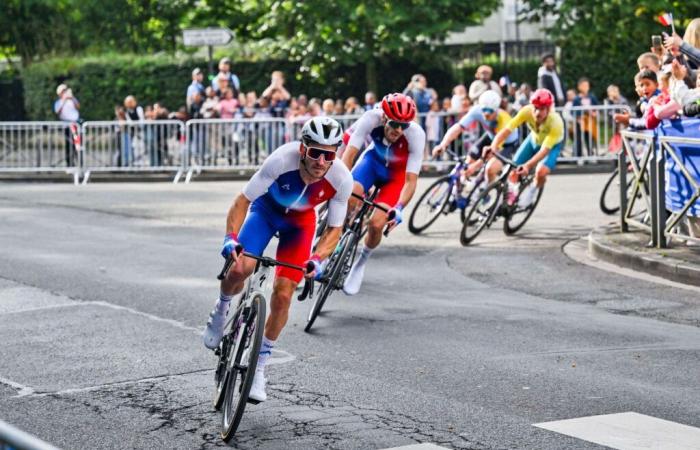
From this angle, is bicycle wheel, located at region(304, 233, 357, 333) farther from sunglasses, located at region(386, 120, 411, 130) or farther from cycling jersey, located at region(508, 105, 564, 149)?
cycling jersey, located at region(508, 105, 564, 149)

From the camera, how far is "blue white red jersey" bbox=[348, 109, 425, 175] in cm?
1201

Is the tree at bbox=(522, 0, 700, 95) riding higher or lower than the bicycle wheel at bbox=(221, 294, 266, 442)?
higher

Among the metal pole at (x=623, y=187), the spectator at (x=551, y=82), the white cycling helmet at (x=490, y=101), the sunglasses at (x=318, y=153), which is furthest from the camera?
the spectator at (x=551, y=82)

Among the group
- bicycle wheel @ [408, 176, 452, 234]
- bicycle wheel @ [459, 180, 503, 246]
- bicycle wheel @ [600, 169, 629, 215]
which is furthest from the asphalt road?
bicycle wheel @ [600, 169, 629, 215]

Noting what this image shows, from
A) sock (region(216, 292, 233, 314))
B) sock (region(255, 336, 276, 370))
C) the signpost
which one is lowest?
sock (region(255, 336, 276, 370))

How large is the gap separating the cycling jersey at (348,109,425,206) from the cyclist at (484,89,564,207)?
3727mm

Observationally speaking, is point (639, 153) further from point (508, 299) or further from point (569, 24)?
point (569, 24)

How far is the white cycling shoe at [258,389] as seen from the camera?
744 centimetres

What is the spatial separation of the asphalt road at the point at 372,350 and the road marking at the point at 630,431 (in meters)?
0.12

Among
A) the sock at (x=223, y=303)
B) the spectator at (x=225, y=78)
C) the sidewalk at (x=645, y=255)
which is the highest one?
the spectator at (x=225, y=78)

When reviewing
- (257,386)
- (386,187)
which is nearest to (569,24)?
(386,187)

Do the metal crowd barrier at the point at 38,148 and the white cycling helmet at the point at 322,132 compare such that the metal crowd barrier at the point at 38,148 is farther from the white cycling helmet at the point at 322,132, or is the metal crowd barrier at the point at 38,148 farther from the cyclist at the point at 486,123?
the white cycling helmet at the point at 322,132

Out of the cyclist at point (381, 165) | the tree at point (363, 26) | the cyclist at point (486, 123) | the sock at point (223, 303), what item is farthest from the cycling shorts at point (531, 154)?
the tree at point (363, 26)

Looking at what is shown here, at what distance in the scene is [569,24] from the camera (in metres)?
36.5
